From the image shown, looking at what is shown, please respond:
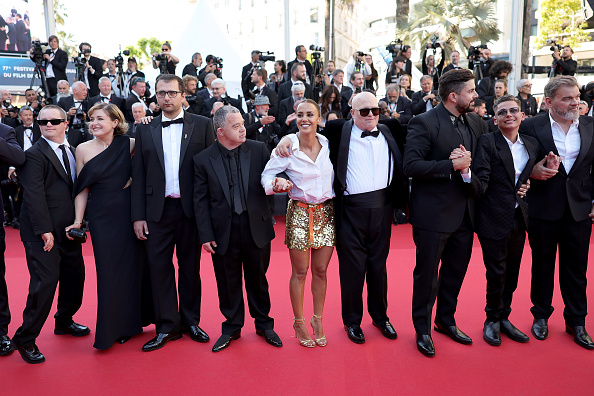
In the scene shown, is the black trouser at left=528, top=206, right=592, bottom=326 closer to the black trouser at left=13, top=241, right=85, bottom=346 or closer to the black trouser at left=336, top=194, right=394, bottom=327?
the black trouser at left=336, top=194, right=394, bottom=327

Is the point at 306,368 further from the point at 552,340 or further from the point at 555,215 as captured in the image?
the point at 555,215

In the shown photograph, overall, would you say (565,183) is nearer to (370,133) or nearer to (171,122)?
(370,133)

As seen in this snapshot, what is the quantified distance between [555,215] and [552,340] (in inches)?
33.0

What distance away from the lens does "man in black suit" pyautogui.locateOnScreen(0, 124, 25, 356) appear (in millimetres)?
3098

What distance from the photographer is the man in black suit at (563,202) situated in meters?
3.26

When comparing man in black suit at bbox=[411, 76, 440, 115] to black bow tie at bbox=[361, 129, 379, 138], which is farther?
man in black suit at bbox=[411, 76, 440, 115]

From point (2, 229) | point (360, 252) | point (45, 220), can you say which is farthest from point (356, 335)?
point (2, 229)

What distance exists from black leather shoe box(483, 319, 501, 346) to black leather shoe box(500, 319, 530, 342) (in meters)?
0.09

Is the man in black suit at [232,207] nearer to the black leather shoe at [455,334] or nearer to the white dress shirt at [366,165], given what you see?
the white dress shirt at [366,165]

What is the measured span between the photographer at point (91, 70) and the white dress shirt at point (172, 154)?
721 centimetres

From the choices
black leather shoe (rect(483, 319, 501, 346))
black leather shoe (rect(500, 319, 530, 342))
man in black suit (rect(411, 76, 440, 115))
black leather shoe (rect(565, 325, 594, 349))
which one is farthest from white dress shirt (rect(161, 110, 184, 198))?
man in black suit (rect(411, 76, 440, 115))

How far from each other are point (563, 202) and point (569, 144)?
388 millimetres

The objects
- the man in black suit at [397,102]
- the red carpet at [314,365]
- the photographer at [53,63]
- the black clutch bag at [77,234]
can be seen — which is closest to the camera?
the red carpet at [314,365]

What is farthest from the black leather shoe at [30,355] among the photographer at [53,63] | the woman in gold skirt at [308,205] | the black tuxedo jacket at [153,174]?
the photographer at [53,63]
